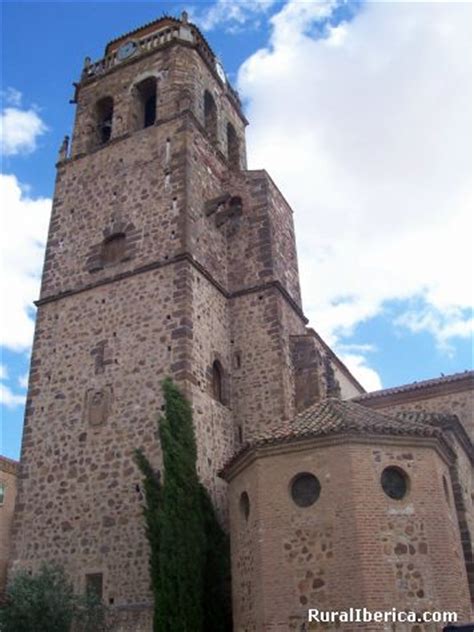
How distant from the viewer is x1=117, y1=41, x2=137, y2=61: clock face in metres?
27.0

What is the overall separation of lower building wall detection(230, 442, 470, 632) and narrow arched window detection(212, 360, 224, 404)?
5334mm

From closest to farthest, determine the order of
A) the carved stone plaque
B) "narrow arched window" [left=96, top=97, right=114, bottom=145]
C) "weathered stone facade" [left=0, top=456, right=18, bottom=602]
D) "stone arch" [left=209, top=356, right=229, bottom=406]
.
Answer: the carved stone plaque → "stone arch" [left=209, top=356, right=229, bottom=406] → "narrow arched window" [left=96, top=97, right=114, bottom=145] → "weathered stone facade" [left=0, top=456, right=18, bottom=602]

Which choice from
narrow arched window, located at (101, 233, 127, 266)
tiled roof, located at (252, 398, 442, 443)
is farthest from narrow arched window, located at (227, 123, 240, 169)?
tiled roof, located at (252, 398, 442, 443)

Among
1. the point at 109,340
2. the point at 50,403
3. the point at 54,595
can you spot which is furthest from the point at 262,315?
→ the point at 54,595

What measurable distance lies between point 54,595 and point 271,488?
5.70 meters

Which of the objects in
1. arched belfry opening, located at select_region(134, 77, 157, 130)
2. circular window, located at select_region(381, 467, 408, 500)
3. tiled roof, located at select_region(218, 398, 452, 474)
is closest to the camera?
circular window, located at select_region(381, 467, 408, 500)

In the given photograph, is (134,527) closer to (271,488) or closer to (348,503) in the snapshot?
(271,488)

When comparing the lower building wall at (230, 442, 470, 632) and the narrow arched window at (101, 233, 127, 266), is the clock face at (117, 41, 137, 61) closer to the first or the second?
the narrow arched window at (101, 233, 127, 266)

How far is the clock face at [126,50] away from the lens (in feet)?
88.4

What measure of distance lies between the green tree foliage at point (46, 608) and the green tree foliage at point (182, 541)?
2.04 m

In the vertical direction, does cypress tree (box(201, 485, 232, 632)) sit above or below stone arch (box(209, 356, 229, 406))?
below

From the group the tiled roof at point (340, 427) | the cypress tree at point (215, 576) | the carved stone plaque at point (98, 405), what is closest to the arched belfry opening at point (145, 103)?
the carved stone plaque at point (98, 405)

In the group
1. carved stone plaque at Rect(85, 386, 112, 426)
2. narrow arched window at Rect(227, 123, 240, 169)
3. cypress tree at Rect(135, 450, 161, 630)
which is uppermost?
narrow arched window at Rect(227, 123, 240, 169)

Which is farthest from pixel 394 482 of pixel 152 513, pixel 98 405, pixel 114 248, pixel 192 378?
pixel 114 248
